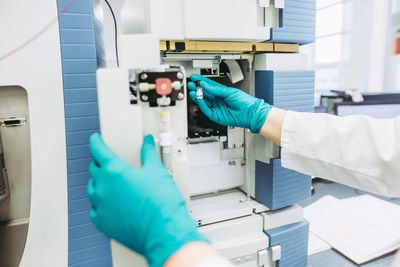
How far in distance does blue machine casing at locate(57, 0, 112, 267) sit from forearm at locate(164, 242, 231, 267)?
348 millimetres

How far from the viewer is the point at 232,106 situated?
0.87 meters

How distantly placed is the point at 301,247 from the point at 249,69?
27.0 inches

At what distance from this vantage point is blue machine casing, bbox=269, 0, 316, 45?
2.57 ft

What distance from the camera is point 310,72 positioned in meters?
0.86

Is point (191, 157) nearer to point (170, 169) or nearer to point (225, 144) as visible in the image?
point (225, 144)

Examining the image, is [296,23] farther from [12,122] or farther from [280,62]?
[12,122]

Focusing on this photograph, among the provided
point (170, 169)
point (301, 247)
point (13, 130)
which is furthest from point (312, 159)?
point (13, 130)

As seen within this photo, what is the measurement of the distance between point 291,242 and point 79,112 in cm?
83

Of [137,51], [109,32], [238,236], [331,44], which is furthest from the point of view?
[331,44]

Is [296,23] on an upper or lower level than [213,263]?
upper

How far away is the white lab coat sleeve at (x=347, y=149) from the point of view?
70 cm

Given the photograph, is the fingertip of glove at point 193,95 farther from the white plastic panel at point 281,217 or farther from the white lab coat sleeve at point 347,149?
the white plastic panel at point 281,217

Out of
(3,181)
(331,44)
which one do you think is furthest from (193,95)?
(331,44)

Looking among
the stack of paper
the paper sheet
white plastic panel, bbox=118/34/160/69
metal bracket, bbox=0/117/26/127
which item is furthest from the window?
metal bracket, bbox=0/117/26/127
